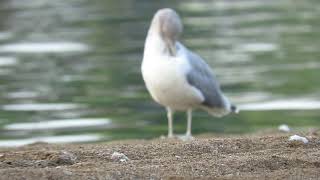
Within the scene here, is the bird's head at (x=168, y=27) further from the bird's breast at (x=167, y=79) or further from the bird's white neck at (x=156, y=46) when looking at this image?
the bird's breast at (x=167, y=79)

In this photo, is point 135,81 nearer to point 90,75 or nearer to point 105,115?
point 90,75

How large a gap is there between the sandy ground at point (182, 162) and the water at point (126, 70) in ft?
22.8

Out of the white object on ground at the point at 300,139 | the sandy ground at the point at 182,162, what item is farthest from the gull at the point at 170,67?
the sandy ground at the point at 182,162

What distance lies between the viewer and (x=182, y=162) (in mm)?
6547

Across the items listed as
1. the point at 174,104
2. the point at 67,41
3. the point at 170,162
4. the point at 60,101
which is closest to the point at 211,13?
the point at 67,41

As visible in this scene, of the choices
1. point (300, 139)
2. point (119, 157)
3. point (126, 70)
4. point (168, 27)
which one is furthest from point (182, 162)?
point (126, 70)

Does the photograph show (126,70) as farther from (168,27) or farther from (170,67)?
(168,27)

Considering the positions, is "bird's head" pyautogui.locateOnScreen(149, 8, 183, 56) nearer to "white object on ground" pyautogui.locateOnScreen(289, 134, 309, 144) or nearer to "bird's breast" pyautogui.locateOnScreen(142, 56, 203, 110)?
"bird's breast" pyautogui.locateOnScreen(142, 56, 203, 110)

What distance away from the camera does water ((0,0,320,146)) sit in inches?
623

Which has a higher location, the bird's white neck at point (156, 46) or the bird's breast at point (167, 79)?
the bird's white neck at point (156, 46)

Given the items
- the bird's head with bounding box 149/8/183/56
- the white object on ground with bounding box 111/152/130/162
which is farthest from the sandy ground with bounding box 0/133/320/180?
the bird's head with bounding box 149/8/183/56

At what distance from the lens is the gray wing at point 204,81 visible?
12281mm

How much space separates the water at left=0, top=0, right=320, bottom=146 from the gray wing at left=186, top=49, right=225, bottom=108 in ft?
6.32

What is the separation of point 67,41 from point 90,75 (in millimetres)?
6982
